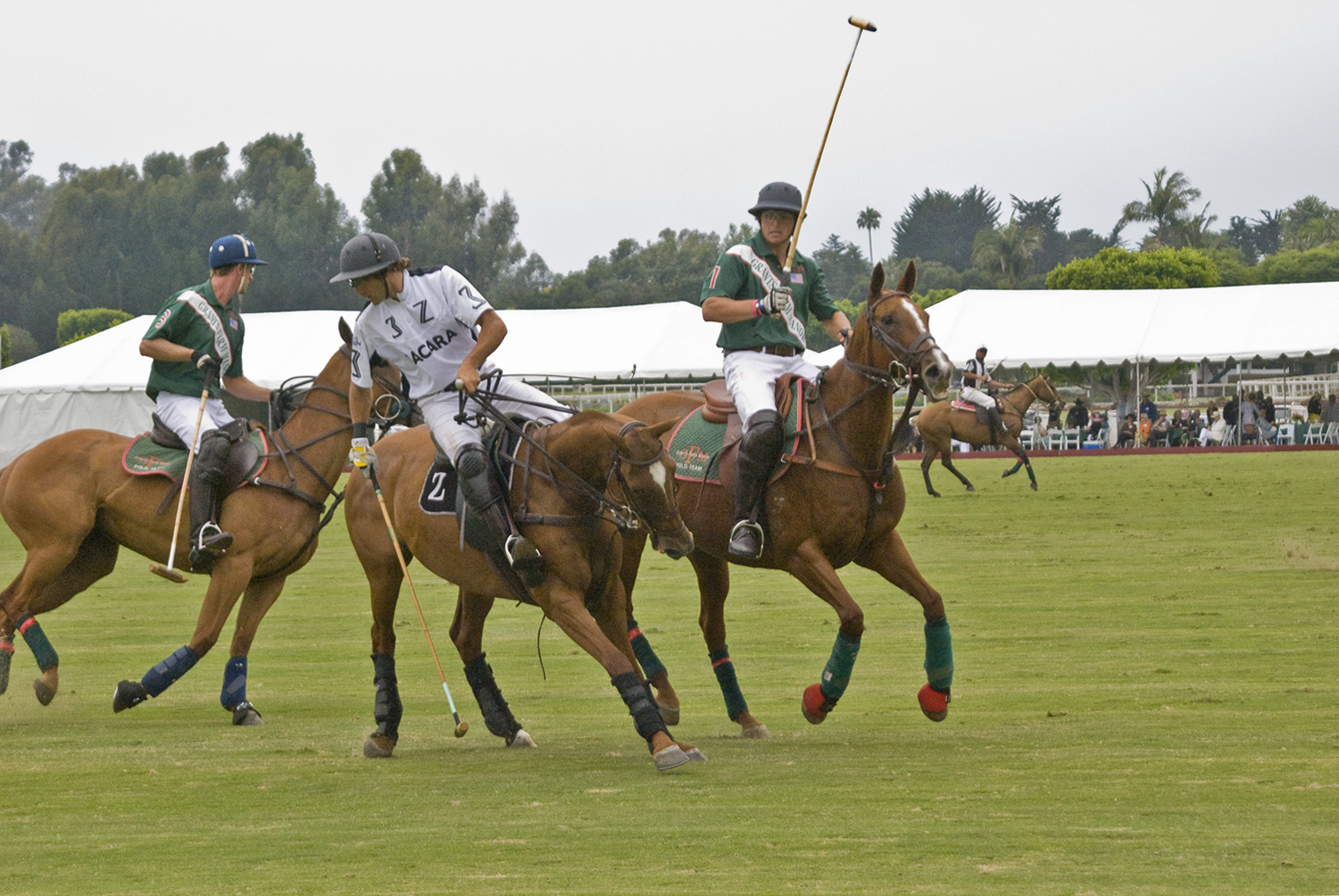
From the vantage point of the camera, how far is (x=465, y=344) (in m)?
8.00

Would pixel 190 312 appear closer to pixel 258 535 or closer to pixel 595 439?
pixel 258 535

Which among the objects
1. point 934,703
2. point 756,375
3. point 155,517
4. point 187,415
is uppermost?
point 756,375

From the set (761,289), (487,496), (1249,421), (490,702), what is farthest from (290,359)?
(487,496)

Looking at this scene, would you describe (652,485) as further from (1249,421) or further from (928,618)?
(1249,421)

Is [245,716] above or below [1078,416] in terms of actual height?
below

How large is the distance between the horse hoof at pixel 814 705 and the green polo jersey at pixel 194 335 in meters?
3.89

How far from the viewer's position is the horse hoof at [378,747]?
761 centimetres

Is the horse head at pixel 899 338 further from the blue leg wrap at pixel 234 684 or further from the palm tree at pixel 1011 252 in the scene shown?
the palm tree at pixel 1011 252

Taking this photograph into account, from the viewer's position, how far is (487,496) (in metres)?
7.30

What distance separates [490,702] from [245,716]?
1663 mm

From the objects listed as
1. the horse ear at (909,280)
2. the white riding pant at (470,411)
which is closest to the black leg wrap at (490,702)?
the white riding pant at (470,411)

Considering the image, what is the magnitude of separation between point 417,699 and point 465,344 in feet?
8.67

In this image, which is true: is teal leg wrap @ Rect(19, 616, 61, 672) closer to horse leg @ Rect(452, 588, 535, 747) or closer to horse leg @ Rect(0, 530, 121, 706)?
horse leg @ Rect(0, 530, 121, 706)

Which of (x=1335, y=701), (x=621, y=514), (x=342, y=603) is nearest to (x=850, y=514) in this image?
(x=621, y=514)
